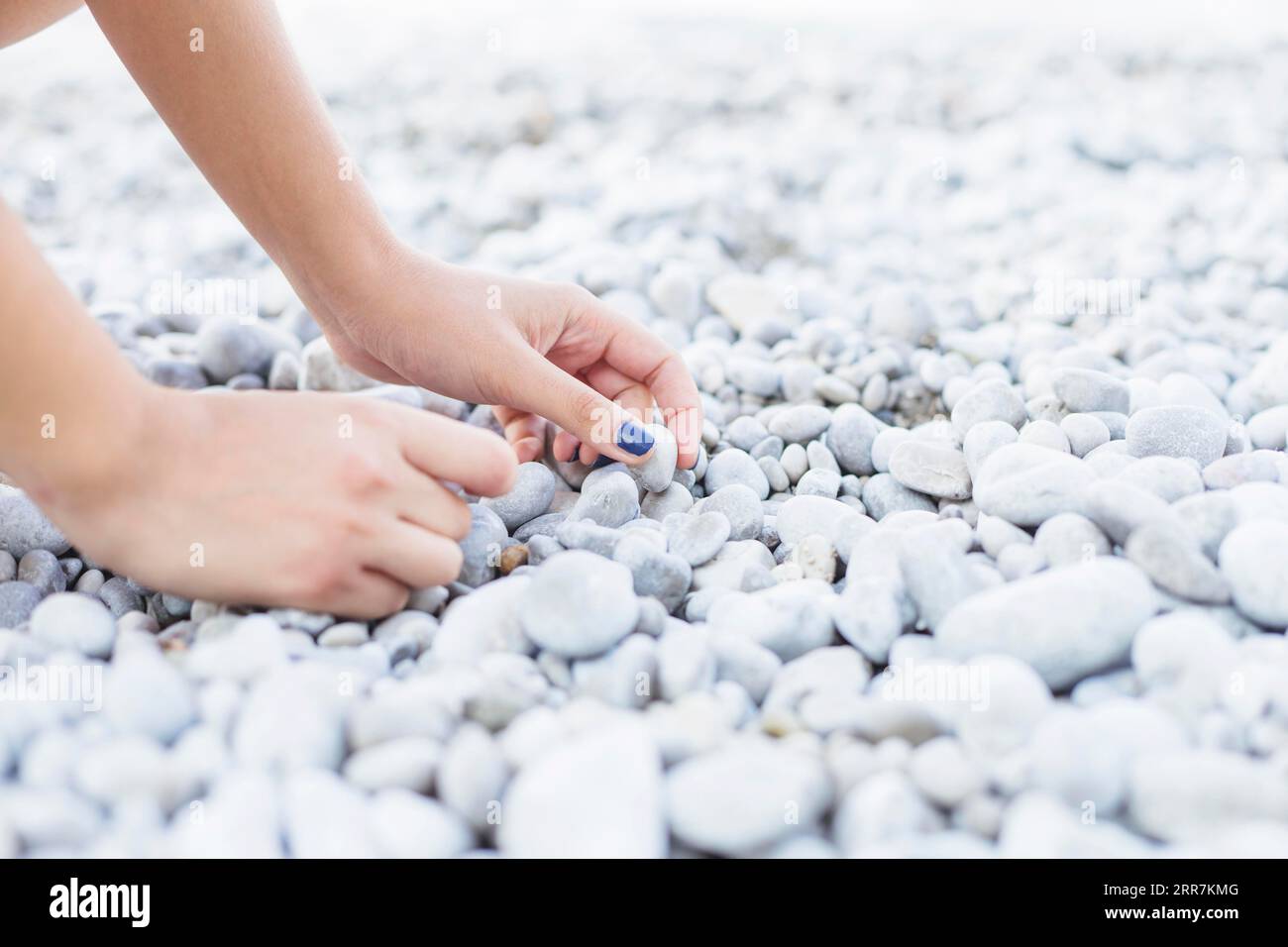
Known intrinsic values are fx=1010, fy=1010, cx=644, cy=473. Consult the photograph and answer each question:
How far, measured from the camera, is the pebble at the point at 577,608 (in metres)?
0.84

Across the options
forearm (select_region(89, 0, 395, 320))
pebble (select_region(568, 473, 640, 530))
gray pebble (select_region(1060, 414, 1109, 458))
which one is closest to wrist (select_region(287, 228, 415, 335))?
forearm (select_region(89, 0, 395, 320))

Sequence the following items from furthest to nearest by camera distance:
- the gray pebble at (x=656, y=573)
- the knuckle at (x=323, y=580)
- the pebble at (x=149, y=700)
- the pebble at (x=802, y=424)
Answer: the pebble at (x=802, y=424) < the gray pebble at (x=656, y=573) < the knuckle at (x=323, y=580) < the pebble at (x=149, y=700)

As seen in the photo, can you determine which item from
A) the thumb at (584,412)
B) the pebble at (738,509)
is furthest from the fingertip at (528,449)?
the pebble at (738,509)

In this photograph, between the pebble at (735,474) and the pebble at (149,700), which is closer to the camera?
the pebble at (149,700)

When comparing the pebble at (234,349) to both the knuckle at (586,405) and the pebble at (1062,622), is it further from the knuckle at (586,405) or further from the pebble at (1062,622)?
the pebble at (1062,622)

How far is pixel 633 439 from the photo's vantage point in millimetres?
1101

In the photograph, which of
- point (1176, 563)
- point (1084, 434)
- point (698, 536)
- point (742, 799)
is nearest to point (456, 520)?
point (698, 536)

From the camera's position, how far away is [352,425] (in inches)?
35.1

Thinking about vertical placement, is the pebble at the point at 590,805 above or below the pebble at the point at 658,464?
below

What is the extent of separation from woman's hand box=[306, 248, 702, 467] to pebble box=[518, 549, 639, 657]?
0.27 m

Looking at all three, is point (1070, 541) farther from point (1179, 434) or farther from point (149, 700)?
point (149, 700)

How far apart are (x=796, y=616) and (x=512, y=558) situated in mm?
299

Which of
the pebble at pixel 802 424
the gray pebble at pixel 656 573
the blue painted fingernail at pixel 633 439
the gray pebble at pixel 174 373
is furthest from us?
the gray pebble at pixel 174 373
